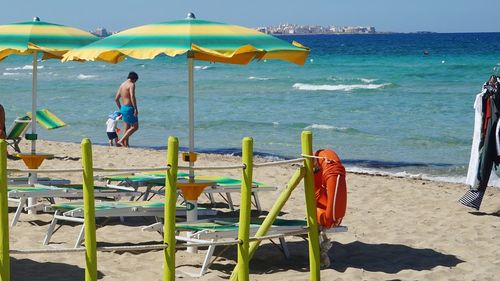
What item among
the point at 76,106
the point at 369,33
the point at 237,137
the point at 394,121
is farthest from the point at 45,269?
the point at 369,33

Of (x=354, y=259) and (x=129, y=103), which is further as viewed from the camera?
(x=129, y=103)

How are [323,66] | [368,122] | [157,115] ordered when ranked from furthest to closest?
[323,66], [157,115], [368,122]

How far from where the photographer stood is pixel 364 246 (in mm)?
8664

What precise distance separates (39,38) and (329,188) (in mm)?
3626

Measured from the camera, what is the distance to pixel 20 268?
7449 millimetres

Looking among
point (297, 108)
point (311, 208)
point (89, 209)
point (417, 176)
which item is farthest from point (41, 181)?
point (297, 108)

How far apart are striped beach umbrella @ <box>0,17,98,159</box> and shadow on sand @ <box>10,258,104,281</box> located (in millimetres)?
2205

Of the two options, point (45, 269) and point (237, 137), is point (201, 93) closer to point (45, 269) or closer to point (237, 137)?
point (237, 137)

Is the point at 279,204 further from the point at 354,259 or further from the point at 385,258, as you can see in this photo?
the point at 385,258

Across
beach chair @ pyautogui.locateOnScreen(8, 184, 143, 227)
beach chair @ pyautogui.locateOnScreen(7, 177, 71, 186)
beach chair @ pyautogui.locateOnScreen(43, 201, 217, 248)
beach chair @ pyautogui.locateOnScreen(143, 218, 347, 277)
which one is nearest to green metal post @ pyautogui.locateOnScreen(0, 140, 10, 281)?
beach chair @ pyautogui.locateOnScreen(143, 218, 347, 277)

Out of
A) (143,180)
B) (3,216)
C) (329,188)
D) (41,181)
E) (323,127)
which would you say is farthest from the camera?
(323,127)

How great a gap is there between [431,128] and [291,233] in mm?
15701

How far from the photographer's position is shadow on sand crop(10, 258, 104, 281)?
7188 mm

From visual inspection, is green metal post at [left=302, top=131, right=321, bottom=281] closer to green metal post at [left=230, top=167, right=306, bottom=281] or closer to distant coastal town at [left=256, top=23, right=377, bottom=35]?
green metal post at [left=230, top=167, right=306, bottom=281]
